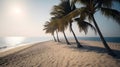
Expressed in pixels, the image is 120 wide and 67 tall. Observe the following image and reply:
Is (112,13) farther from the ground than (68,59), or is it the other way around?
(112,13)

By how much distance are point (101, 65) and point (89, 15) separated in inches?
193

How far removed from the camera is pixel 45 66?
6934mm

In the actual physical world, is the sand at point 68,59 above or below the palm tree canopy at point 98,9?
below

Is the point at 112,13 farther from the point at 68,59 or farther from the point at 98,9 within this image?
the point at 68,59

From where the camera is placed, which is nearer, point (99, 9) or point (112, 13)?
point (112, 13)

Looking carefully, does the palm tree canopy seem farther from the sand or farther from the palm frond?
the sand

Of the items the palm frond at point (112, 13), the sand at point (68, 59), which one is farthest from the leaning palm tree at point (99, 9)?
the sand at point (68, 59)

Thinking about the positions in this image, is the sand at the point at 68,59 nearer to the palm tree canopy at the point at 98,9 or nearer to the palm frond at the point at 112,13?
the palm frond at the point at 112,13

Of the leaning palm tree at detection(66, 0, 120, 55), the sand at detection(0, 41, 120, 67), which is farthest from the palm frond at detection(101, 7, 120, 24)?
the sand at detection(0, 41, 120, 67)

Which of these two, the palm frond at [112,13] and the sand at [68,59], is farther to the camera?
the palm frond at [112,13]

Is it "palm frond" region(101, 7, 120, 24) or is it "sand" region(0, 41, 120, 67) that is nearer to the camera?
"sand" region(0, 41, 120, 67)

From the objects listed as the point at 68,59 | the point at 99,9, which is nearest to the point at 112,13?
the point at 99,9

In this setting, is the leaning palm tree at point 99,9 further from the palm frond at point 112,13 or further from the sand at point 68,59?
the sand at point 68,59

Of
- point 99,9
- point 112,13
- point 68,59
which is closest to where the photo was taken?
point 68,59
